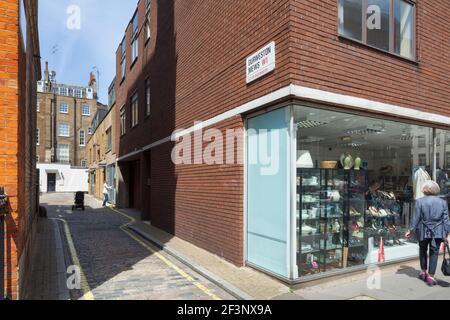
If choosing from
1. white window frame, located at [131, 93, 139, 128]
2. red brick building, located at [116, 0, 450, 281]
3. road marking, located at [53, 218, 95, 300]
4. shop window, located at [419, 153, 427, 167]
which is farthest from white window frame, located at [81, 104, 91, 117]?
shop window, located at [419, 153, 427, 167]

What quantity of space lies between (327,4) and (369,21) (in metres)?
1.28

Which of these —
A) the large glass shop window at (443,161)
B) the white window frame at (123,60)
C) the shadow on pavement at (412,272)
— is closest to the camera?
the shadow on pavement at (412,272)

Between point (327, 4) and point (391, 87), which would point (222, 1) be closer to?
point (327, 4)

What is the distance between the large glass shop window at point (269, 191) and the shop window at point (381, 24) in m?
2.18

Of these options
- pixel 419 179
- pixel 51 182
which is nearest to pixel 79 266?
pixel 419 179

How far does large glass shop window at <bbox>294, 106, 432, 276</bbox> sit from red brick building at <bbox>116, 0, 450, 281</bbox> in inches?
1.2

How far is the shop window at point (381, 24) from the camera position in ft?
21.8

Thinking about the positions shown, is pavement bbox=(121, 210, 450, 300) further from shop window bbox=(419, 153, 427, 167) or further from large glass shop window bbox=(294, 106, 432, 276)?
shop window bbox=(419, 153, 427, 167)

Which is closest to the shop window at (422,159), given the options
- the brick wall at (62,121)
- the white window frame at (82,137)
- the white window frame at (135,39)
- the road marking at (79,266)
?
the road marking at (79,266)

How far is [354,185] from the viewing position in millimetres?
7352

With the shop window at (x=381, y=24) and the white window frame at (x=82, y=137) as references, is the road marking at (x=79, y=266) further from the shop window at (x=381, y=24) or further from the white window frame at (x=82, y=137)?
the white window frame at (x=82, y=137)

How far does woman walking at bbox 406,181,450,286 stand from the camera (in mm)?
5988
